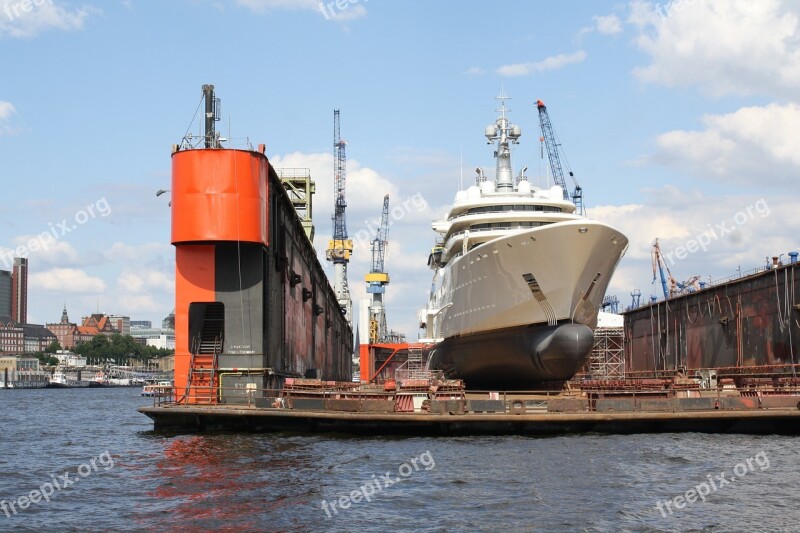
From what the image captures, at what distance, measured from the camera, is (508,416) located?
27750mm

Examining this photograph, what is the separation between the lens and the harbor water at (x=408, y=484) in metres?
16.1

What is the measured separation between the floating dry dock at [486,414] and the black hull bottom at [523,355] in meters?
5.50

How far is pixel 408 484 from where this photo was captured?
1984 centimetres

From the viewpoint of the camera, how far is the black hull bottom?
35.6m

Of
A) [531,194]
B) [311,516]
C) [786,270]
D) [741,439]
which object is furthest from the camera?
[531,194]

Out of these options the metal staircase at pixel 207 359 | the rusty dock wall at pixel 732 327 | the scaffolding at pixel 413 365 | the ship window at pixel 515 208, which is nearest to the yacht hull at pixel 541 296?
the ship window at pixel 515 208

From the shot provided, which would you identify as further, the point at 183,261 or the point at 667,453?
the point at 183,261

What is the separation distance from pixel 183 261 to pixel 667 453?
17.6m

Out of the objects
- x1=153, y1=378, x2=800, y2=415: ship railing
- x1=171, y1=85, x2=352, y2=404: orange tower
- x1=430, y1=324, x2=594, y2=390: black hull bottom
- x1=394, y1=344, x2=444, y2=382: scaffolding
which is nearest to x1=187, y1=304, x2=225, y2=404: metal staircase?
x1=171, y1=85, x2=352, y2=404: orange tower

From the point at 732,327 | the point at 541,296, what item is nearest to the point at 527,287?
the point at 541,296

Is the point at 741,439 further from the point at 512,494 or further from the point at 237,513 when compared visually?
the point at 237,513

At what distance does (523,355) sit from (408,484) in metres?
18.1

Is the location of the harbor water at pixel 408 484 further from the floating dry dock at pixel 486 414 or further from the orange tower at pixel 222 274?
the orange tower at pixel 222 274

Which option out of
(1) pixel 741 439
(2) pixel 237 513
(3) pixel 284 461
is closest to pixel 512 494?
(2) pixel 237 513
